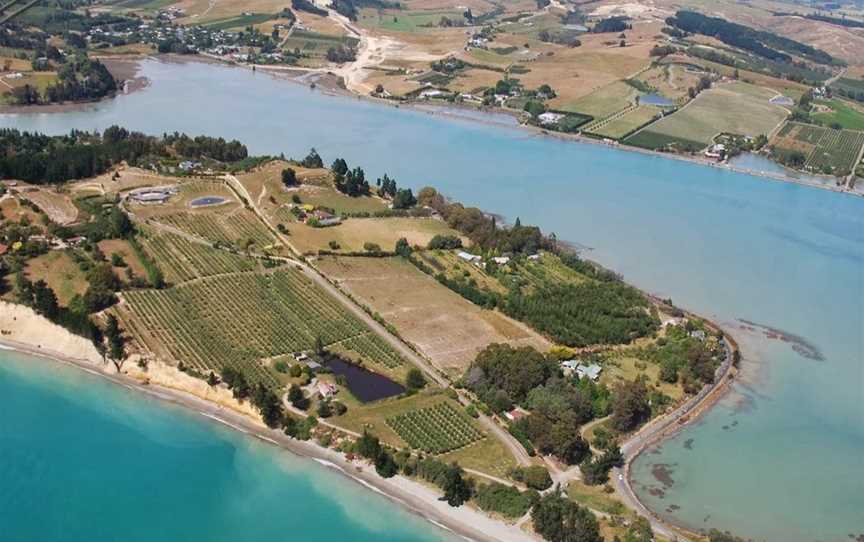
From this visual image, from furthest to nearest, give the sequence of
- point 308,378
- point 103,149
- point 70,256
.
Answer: point 103,149 → point 70,256 → point 308,378

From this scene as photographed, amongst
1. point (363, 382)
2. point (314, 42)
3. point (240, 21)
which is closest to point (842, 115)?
point (314, 42)

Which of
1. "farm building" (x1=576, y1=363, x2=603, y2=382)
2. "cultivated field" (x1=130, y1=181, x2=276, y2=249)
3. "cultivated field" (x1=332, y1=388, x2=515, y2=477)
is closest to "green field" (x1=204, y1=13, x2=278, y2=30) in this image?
"cultivated field" (x1=130, y1=181, x2=276, y2=249)

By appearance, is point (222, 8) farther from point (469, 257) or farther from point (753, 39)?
point (469, 257)

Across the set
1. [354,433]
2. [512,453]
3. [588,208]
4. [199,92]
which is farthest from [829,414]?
[199,92]

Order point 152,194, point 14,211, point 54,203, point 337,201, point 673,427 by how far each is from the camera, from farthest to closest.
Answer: point 337,201, point 152,194, point 54,203, point 14,211, point 673,427

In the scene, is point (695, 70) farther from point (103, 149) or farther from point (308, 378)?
point (308, 378)

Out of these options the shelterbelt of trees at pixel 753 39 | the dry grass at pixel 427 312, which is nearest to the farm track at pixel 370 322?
the dry grass at pixel 427 312

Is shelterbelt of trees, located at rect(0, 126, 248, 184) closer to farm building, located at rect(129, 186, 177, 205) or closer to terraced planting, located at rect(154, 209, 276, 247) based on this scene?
farm building, located at rect(129, 186, 177, 205)

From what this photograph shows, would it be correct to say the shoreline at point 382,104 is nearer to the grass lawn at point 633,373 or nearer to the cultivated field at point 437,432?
the grass lawn at point 633,373
